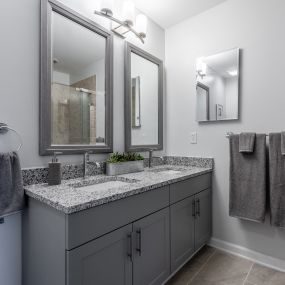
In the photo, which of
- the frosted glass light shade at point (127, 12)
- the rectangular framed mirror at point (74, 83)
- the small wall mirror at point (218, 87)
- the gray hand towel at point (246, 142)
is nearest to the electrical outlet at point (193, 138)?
the small wall mirror at point (218, 87)

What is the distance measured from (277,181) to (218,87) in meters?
0.96

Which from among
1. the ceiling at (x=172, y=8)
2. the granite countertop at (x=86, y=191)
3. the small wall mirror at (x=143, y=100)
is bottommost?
the granite countertop at (x=86, y=191)

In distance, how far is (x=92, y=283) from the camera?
97 cm

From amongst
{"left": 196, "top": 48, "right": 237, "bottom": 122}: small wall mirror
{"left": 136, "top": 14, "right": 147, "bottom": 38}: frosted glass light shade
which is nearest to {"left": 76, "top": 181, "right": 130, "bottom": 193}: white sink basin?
{"left": 196, "top": 48, "right": 237, "bottom": 122}: small wall mirror

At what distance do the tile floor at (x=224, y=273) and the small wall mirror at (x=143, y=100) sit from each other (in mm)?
1109

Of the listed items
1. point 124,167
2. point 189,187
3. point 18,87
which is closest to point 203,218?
point 189,187

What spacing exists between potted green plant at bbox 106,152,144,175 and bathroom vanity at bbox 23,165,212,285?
74 millimetres

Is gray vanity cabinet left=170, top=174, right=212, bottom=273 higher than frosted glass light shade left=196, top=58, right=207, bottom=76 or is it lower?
lower

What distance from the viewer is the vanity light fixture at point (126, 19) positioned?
1541mm

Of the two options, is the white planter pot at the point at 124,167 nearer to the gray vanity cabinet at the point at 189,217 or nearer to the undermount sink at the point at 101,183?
the undermount sink at the point at 101,183

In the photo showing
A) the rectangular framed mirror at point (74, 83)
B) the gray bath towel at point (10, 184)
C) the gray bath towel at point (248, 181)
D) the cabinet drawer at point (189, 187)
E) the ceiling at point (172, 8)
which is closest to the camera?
the gray bath towel at point (10, 184)

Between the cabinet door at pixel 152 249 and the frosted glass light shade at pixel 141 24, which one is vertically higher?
the frosted glass light shade at pixel 141 24

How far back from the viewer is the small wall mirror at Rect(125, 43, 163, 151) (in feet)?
6.23

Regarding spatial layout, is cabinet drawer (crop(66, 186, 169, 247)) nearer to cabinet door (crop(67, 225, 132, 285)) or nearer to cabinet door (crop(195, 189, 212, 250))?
cabinet door (crop(67, 225, 132, 285))
